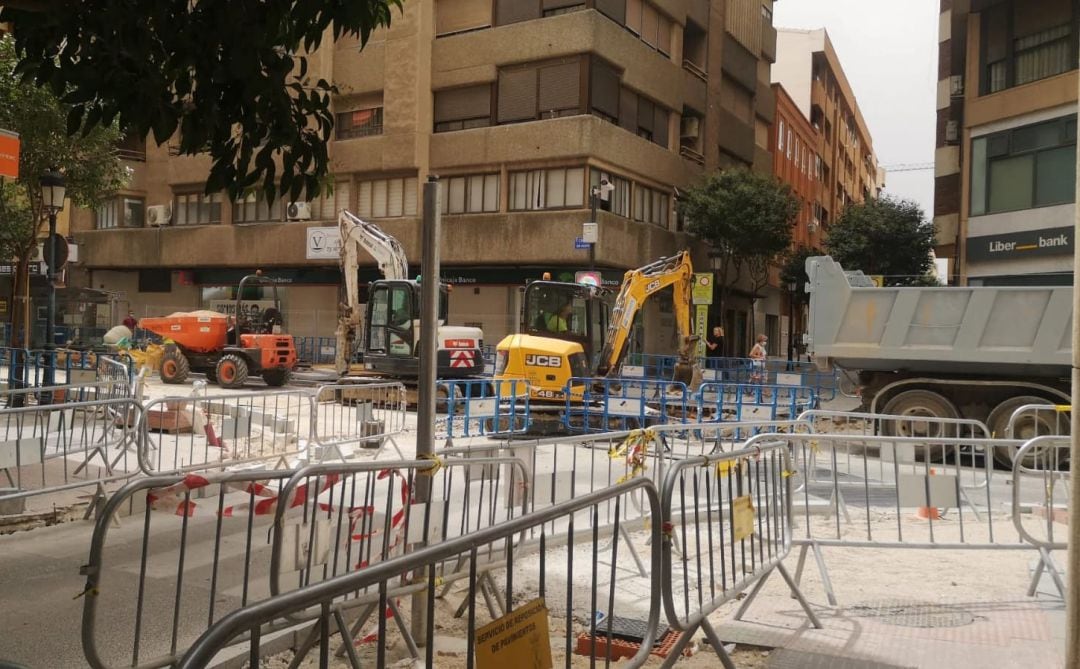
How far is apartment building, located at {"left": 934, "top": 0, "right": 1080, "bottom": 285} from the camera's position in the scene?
2098cm

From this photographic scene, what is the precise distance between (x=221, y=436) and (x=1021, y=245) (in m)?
20.6

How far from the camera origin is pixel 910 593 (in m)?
6.05

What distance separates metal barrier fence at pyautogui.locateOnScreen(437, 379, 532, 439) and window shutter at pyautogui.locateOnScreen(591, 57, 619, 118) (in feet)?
52.8

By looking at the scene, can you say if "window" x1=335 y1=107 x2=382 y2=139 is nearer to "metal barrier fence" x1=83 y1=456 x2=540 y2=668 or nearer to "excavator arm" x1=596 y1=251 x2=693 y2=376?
"excavator arm" x1=596 y1=251 x2=693 y2=376

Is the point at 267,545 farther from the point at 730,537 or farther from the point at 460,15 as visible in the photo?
the point at 460,15

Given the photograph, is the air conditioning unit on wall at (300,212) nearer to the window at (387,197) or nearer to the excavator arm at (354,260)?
the window at (387,197)

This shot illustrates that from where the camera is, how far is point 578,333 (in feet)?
57.5

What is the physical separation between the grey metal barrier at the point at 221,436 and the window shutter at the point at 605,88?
20058mm

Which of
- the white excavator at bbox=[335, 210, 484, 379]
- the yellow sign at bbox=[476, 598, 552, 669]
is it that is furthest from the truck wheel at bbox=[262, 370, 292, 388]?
the yellow sign at bbox=[476, 598, 552, 669]

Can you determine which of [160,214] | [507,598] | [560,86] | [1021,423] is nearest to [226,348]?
[560,86]

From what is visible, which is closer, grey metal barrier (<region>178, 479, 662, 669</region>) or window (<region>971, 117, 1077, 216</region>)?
grey metal barrier (<region>178, 479, 662, 669</region>)

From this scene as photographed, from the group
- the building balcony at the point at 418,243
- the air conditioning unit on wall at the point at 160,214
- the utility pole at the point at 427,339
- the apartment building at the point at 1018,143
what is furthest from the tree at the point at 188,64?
the air conditioning unit on wall at the point at 160,214

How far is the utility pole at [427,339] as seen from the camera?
4.61m

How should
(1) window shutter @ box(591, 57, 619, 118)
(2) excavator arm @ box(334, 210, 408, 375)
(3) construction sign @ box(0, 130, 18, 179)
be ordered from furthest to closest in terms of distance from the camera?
(1) window shutter @ box(591, 57, 619, 118) < (2) excavator arm @ box(334, 210, 408, 375) < (3) construction sign @ box(0, 130, 18, 179)
